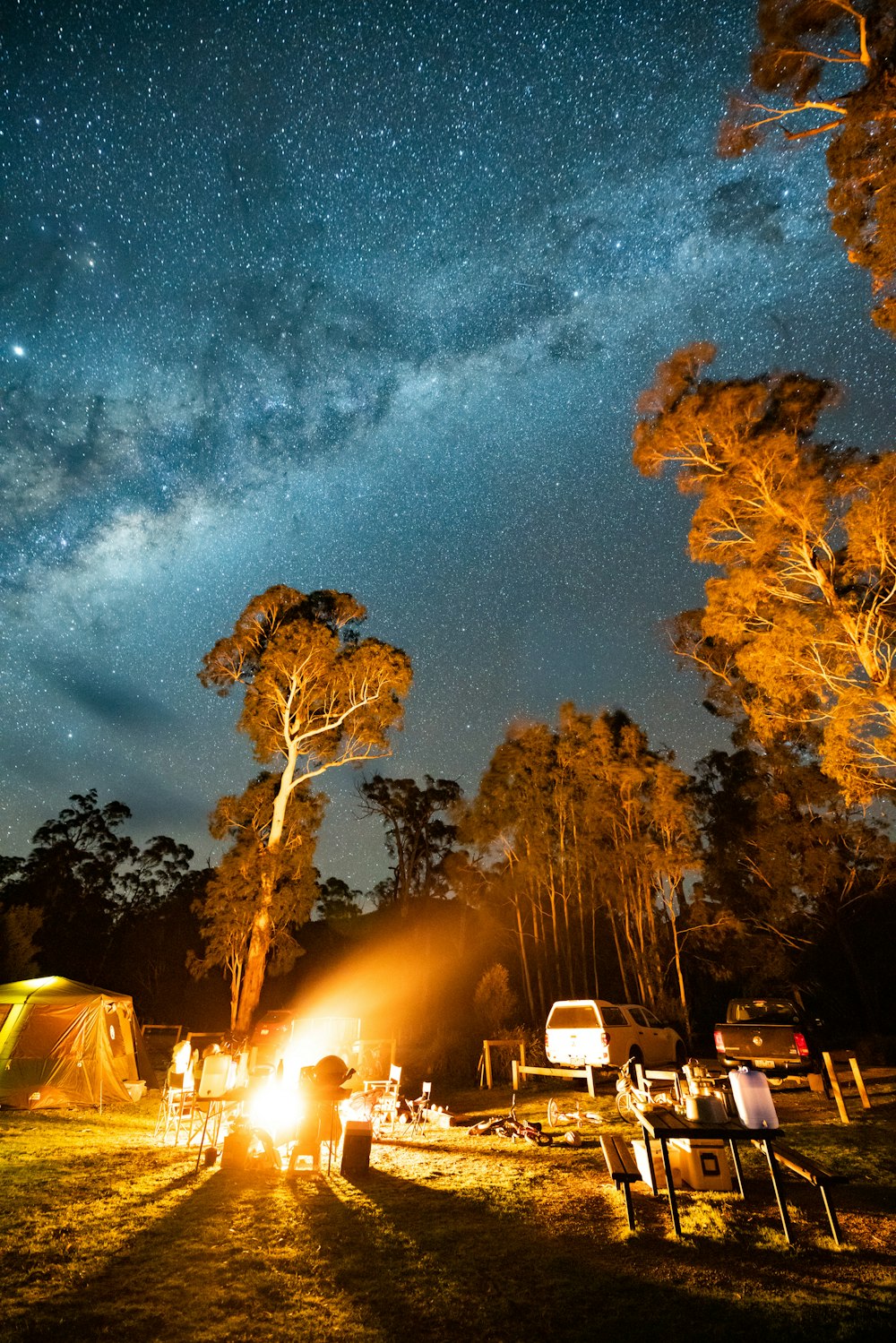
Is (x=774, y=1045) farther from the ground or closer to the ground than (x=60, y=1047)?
closer to the ground

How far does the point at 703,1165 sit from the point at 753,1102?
5.04 ft

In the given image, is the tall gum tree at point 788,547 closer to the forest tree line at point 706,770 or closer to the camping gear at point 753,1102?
the forest tree line at point 706,770

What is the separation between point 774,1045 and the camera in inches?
450

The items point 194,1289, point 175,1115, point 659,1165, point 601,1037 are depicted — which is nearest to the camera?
point 194,1289

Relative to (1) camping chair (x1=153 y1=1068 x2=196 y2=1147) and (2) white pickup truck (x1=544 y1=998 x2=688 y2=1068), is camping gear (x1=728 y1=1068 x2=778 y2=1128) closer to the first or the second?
(1) camping chair (x1=153 y1=1068 x2=196 y2=1147)

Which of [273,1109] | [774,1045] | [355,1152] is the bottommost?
[355,1152]

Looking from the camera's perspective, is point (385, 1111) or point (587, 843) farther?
point (587, 843)

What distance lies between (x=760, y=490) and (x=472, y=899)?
23514mm

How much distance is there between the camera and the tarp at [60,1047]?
1234 cm

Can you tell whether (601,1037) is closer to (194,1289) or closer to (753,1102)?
(753,1102)

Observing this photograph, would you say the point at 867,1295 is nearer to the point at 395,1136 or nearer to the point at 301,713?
the point at 395,1136

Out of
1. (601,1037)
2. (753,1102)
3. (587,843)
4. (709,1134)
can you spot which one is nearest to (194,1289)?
(709,1134)

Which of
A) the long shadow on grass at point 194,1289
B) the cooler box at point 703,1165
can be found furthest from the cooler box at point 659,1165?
the long shadow on grass at point 194,1289

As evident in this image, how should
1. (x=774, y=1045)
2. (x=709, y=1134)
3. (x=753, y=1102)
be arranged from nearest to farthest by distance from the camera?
(x=709, y=1134) < (x=753, y=1102) < (x=774, y=1045)
